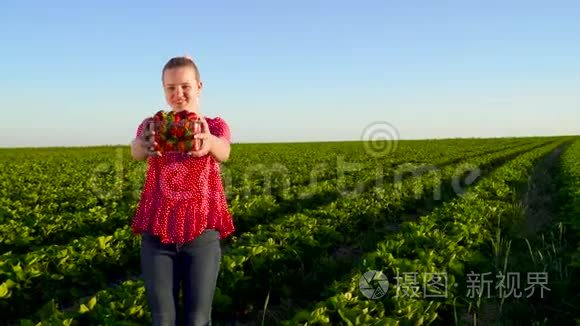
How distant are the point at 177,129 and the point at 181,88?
23cm

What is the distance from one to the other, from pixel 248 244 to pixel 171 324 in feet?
13.9

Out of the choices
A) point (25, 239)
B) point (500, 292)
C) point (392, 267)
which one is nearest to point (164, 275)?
point (392, 267)

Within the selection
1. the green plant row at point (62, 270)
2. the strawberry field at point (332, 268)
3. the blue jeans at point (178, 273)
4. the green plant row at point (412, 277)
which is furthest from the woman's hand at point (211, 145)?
the green plant row at point (62, 270)

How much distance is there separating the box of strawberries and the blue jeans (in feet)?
1.64

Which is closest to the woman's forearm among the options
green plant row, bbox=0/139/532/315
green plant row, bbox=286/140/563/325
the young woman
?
the young woman

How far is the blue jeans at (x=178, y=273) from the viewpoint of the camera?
255 cm

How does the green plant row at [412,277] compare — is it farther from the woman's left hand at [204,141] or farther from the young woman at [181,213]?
the woman's left hand at [204,141]

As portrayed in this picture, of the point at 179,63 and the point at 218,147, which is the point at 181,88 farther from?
the point at 218,147

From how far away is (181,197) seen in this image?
263cm

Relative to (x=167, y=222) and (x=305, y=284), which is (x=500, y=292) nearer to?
(x=305, y=284)

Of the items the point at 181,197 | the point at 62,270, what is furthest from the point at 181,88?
the point at 62,270

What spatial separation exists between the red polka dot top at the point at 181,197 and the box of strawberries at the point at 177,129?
15 cm

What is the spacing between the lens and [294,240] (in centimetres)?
742

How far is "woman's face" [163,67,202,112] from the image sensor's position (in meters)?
2.45
